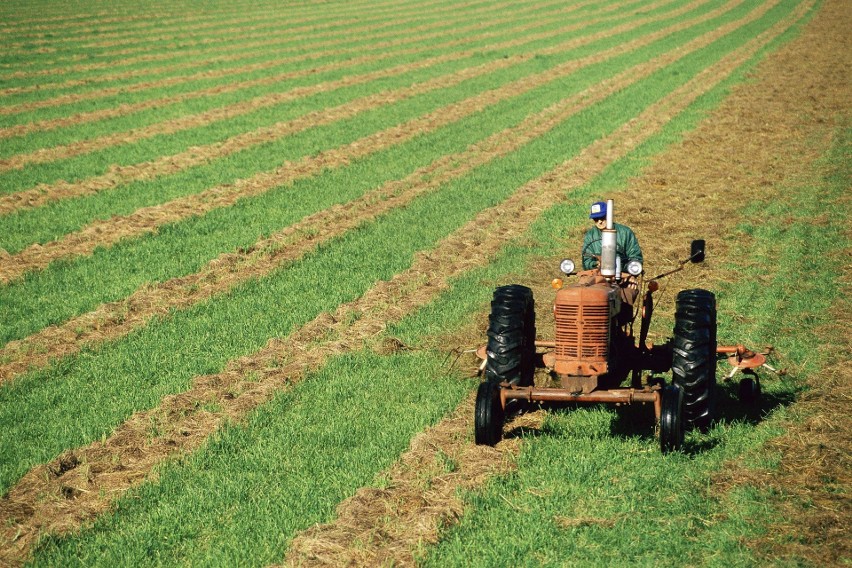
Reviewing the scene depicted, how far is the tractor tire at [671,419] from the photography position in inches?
312

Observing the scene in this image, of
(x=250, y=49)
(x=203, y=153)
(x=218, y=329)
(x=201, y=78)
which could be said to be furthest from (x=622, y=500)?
(x=250, y=49)

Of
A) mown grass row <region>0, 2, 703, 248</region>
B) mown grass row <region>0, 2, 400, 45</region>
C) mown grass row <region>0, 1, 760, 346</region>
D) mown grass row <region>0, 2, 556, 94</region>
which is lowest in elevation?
mown grass row <region>0, 1, 760, 346</region>

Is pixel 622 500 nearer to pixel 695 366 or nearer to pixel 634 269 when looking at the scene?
pixel 695 366

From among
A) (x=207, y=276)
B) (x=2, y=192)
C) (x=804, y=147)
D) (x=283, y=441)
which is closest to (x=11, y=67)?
(x=2, y=192)

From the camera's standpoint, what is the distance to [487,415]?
27.1ft

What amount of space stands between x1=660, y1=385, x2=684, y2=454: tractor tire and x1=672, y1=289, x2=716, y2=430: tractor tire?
1.46 ft

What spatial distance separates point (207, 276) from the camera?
1401 cm

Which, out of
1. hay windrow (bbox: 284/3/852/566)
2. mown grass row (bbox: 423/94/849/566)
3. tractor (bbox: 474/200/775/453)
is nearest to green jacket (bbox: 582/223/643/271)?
tractor (bbox: 474/200/775/453)

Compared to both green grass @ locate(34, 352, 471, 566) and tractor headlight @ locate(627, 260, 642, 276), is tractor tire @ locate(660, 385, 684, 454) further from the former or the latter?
green grass @ locate(34, 352, 471, 566)

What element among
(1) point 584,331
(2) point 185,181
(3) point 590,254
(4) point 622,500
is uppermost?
(3) point 590,254

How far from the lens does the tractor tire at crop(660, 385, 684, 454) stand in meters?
7.91

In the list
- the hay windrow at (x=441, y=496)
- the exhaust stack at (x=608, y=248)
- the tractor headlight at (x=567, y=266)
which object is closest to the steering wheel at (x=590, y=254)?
the exhaust stack at (x=608, y=248)

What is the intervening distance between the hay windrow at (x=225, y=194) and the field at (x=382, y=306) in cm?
9

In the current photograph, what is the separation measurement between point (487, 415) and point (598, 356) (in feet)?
3.62
